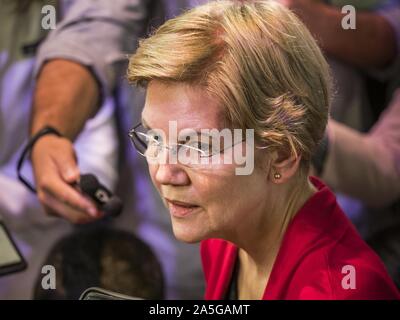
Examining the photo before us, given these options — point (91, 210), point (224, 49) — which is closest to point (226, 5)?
point (224, 49)

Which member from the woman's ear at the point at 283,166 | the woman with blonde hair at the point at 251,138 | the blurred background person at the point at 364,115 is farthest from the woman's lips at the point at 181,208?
the blurred background person at the point at 364,115

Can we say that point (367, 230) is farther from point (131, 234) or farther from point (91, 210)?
point (91, 210)

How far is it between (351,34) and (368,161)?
35 cm

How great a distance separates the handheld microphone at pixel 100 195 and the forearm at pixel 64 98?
13cm

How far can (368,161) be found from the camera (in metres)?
1.77

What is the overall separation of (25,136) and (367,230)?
986mm

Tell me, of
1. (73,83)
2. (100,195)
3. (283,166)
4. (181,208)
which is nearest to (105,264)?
(100,195)

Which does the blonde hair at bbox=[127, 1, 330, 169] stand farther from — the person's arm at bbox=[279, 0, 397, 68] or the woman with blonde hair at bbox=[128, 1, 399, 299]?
the person's arm at bbox=[279, 0, 397, 68]

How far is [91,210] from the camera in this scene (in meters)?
1.76

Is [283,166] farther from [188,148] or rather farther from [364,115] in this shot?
Answer: [364,115]

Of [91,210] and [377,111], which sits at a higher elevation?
[377,111]

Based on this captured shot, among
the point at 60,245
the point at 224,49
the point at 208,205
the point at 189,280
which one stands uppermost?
the point at 224,49

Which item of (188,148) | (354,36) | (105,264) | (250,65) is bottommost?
(105,264)

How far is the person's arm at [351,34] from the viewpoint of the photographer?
5.49 feet
